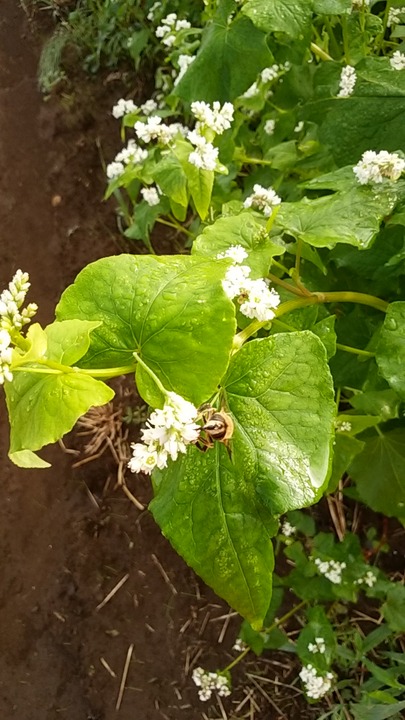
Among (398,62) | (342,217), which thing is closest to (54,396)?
(342,217)

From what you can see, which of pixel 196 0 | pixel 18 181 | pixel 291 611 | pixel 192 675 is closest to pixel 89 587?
pixel 192 675

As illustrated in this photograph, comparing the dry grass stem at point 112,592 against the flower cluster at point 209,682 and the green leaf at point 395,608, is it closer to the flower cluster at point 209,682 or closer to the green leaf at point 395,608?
the flower cluster at point 209,682

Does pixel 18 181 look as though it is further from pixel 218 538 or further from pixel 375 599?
pixel 218 538

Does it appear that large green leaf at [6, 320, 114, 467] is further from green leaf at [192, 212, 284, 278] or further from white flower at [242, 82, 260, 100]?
white flower at [242, 82, 260, 100]

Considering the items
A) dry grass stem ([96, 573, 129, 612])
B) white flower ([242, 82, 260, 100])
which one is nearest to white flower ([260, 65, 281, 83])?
white flower ([242, 82, 260, 100])

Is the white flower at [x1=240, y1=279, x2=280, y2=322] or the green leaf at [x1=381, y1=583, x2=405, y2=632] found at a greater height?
the white flower at [x1=240, y1=279, x2=280, y2=322]
